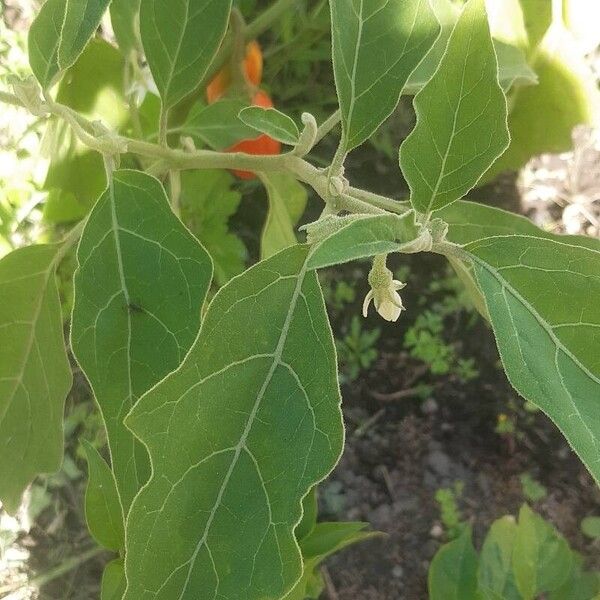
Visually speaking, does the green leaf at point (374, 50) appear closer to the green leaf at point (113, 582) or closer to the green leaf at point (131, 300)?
the green leaf at point (131, 300)

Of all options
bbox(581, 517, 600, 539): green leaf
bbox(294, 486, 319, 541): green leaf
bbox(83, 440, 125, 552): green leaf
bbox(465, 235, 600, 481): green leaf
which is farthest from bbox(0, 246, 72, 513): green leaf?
bbox(581, 517, 600, 539): green leaf

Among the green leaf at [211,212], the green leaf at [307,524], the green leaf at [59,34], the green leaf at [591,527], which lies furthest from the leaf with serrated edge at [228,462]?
the green leaf at [591,527]

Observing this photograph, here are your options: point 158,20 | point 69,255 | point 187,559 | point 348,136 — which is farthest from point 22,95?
point 69,255

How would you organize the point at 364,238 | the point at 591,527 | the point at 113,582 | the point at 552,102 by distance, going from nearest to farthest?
the point at 364,238 < the point at 113,582 < the point at 552,102 < the point at 591,527

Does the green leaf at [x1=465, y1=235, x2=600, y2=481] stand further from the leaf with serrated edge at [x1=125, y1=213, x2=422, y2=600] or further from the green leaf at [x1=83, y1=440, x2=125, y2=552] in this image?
the green leaf at [x1=83, y1=440, x2=125, y2=552]

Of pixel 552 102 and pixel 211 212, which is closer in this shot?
pixel 552 102

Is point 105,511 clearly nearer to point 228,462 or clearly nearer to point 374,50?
point 228,462

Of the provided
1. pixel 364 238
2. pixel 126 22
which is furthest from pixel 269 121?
pixel 126 22
